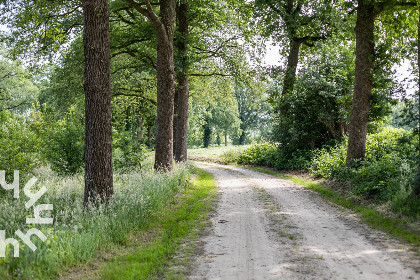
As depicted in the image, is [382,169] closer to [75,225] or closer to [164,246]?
[164,246]

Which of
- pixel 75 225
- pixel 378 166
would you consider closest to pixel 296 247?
pixel 75 225

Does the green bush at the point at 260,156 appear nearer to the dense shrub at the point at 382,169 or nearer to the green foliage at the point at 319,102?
the green foliage at the point at 319,102

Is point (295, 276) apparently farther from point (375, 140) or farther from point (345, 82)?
point (345, 82)

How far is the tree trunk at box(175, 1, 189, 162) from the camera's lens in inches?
762

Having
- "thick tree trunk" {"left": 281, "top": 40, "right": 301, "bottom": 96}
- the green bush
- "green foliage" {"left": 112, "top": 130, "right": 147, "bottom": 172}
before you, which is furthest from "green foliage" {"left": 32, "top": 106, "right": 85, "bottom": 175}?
the green bush

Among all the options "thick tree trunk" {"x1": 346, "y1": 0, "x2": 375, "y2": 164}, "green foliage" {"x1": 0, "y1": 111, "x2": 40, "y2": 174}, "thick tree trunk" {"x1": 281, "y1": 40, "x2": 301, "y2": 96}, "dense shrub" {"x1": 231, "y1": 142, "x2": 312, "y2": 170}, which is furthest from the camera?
"thick tree trunk" {"x1": 281, "y1": 40, "x2": 301, "y2": 96}

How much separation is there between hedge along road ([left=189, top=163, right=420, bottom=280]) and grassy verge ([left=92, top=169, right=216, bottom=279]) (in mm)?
358

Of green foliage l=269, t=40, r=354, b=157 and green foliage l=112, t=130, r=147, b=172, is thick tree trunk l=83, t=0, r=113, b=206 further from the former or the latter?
green foliage l=269, t=40, r=354, b=157

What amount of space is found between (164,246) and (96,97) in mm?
3849

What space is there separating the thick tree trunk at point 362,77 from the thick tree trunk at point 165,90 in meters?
7.44

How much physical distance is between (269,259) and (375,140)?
12078 mm

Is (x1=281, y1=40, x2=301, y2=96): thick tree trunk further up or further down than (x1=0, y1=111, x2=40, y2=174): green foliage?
further up

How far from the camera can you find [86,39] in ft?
26.8
